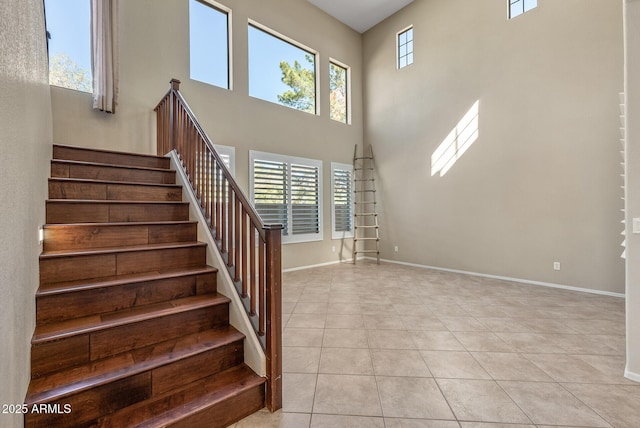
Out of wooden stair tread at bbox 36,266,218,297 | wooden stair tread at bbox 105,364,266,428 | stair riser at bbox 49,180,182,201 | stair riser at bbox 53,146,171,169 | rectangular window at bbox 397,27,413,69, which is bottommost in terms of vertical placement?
wooden stair tread at bbox 105,364,266,428

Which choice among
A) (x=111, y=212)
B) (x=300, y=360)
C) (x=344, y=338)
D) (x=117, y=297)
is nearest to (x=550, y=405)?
(x=344, y=338)

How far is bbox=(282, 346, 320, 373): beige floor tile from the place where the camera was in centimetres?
207

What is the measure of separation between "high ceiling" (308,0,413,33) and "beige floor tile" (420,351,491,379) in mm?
6337

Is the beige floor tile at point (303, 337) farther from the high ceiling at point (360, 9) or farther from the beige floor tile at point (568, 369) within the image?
the high ceiling at point (360, 9)

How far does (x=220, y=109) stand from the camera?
4.53 metres

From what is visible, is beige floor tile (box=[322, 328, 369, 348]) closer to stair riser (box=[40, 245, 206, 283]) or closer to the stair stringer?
the stair stringer

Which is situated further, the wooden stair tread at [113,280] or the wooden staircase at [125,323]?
the wooden stair tread at [113,280]

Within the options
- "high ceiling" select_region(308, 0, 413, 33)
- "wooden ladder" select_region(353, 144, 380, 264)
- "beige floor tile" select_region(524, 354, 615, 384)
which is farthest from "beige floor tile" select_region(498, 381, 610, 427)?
"high ceiling" select_region(308, 0, 413, 33)

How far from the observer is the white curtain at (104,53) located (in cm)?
342

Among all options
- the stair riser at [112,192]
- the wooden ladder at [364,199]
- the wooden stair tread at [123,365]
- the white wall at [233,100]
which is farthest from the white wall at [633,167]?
the wooden ladder at [364,199]

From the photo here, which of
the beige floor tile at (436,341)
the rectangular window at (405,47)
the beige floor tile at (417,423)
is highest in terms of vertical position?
the rectangular window at (405,47)

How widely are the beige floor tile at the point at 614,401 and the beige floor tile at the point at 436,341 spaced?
2.43ft

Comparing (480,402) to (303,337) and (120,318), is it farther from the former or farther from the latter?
(120,318)

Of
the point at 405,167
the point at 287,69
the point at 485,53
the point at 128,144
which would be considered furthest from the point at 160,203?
the point at 485,53
